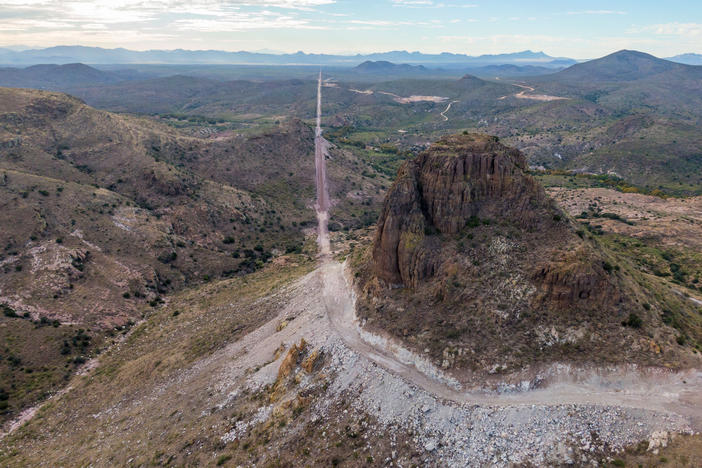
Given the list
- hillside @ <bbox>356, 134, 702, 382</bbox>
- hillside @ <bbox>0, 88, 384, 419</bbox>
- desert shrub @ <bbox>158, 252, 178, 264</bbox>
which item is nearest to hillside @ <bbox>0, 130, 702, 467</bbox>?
hillside @ <bbox>356, 134, 702, 382</bbox>

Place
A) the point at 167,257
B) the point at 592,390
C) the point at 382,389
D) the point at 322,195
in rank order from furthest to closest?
the point at 322,195 → the point at 167,257 → the point at 382,389 → the point at 592,390

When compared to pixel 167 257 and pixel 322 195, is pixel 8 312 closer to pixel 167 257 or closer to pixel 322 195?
pixel 167 257

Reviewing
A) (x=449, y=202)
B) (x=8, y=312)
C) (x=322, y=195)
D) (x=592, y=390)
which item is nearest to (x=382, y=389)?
(x=592, y=390)

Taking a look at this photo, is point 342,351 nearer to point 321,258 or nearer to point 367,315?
point 367,315

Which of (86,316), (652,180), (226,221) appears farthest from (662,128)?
(86,316)

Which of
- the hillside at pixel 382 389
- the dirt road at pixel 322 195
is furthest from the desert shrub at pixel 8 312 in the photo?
the dirt road at pixel 322 195

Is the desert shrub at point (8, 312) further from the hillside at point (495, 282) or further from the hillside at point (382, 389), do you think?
the hillside at point (495, 282)
